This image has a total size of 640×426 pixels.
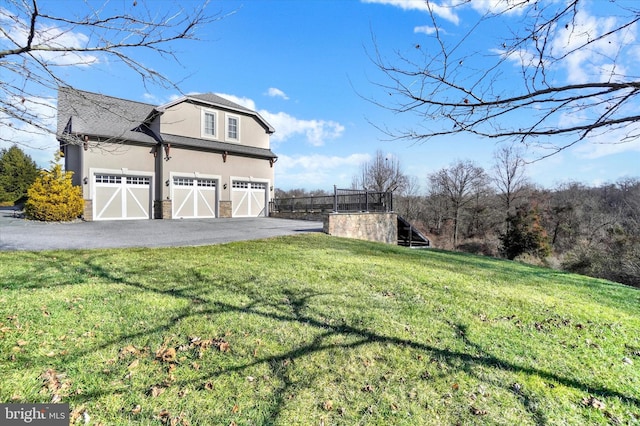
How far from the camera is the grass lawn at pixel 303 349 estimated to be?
7.57 feet

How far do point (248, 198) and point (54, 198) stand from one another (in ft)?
30.5

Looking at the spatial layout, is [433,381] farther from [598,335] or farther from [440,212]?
[440,212]

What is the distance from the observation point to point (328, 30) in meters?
5.06

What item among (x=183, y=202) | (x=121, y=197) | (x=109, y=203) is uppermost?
(x=121, y=197)

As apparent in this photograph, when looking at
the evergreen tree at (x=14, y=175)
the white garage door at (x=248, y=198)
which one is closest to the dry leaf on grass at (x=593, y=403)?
the white garage door at (x=248, y=198)

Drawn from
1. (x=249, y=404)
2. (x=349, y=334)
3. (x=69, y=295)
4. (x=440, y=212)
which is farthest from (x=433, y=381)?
(x=440, y=212)

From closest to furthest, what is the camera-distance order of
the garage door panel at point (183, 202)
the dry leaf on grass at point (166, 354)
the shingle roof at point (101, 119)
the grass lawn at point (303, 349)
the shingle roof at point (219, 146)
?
1. the grass lawn at point (303, 349)
2. the dry leaf on grass at point (166, 354)
3. the shingle roof at point (101, 119)
4. the shingle roof at point (219, 146)
5. the garage door panel at point (183, 202)

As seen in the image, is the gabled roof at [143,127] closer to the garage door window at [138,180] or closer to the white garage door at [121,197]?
the garage door window at [138,180]

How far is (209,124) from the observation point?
17453mm

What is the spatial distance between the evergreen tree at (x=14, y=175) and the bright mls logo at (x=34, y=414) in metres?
35.6

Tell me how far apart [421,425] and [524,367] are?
5.10 ft

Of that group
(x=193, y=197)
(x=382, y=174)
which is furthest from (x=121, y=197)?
(x=382, y=174)

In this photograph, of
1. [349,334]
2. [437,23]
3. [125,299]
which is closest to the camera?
[437,23]

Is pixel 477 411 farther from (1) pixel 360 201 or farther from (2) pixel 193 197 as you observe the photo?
(2) pixel 193 197
